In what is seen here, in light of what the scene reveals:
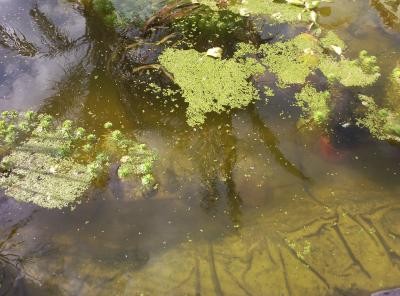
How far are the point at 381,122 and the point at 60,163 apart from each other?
367 centimetres

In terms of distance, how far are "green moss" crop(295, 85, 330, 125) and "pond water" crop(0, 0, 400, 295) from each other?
5.6 inches

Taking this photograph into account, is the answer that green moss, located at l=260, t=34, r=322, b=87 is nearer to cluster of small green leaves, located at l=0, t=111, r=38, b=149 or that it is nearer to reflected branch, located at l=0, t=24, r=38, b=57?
cluster of small green leaves, located at l=0, t=111, r=38, b=149

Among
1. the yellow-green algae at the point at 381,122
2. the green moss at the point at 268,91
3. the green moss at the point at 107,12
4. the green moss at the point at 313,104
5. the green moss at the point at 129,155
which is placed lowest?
the yellow-green algae at the point at 381,122

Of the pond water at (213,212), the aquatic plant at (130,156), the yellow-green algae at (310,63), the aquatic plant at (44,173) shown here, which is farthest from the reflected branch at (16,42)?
the yellow-green algae at (310,63)

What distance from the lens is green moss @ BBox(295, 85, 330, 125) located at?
14.9ft

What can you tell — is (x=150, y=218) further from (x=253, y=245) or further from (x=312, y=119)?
(x=312, y=119)

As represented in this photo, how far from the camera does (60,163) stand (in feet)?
13.8

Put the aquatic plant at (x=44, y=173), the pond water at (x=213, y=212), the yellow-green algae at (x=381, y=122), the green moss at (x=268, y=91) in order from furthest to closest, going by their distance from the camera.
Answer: the green moss at (x=268, y=91)
the yellow-green algae at (x=381, y=122)
the aquatic plant at (x=44, y=173)
the pond water at (x=213, y=212)

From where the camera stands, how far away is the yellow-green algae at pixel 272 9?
5871mm

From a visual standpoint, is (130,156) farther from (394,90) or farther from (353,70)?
(394,90)

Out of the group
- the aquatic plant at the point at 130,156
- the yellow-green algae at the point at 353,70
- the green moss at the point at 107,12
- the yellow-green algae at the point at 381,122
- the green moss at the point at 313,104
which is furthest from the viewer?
the green moss at the point at 107,12

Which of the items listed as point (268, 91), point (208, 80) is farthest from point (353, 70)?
point (208, 80)

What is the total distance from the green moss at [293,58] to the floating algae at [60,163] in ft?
6.87

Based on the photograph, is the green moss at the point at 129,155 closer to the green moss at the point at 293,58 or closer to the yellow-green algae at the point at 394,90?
the green moss at the point at 293,58
